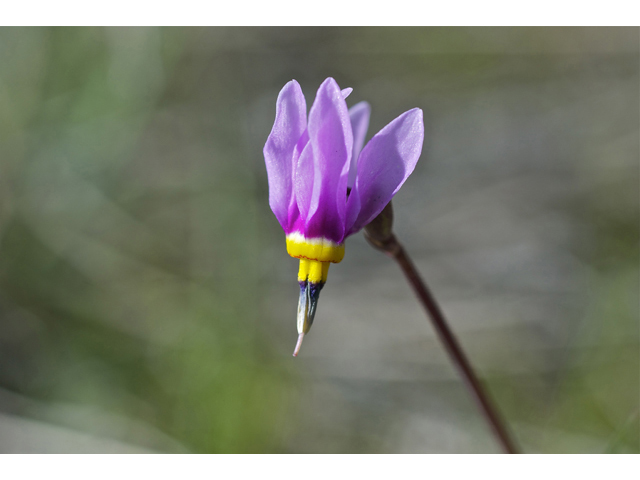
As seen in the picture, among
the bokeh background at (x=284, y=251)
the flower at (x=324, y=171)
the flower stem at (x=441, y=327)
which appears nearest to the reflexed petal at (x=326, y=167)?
the flower at (x=324, y=171)

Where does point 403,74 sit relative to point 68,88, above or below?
above

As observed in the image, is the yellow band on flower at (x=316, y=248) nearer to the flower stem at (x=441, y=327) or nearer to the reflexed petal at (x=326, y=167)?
the reflexed petal at (x=326, y=167)

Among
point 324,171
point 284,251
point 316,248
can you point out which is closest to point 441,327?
point 316,248

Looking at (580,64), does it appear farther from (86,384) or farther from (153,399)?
(86,384)

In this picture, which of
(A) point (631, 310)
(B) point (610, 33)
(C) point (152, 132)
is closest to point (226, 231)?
(C) point (152, 132)

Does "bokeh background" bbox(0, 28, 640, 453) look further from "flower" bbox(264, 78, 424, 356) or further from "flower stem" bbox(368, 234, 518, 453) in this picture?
"flower" bbox(264, 78, 424, 356)

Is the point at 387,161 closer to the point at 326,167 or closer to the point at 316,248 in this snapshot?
Result: the point at 326,167

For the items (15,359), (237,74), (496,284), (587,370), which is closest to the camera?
(587,370)

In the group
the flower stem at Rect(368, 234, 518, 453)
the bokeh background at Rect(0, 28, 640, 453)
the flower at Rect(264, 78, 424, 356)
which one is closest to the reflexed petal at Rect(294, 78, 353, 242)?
the flower at Rect(264, 78, 424, 356)
